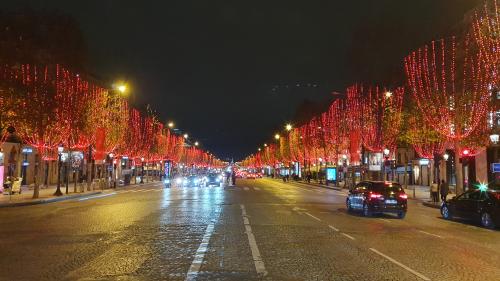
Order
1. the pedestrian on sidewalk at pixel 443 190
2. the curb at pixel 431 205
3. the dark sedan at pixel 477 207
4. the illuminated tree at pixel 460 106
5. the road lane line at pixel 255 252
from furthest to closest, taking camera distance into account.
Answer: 1. the illuminated tree at pixel 460 106
2. the pedestrian on sidewalk at pixel 443 190
3. the curb at pixel 431 205
4. the dark sedan at pixel 477 207
5. the road lane line at pixel 255 252

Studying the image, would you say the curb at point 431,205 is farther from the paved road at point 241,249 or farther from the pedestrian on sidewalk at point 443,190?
the paved road at point 241,249

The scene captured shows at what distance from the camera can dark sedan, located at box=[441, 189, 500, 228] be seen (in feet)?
68.8

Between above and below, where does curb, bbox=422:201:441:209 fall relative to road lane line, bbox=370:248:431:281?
above

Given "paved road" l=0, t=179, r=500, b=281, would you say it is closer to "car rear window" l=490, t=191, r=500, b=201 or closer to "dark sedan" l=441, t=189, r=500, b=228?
"dark sedan" l=441, t=189, r=500, b=228

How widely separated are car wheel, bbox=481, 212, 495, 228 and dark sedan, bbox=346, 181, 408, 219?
3.51 m

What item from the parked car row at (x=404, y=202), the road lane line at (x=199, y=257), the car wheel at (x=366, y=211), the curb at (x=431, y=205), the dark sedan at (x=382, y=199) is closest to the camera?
the road lane line at (x=199, y=257)

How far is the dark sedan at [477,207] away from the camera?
68.8 ft

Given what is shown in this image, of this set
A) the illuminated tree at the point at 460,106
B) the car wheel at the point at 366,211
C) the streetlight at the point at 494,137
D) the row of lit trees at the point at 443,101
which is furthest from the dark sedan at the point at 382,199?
the streetlight at the point at 494,137

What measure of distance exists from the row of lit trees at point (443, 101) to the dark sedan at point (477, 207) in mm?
10622

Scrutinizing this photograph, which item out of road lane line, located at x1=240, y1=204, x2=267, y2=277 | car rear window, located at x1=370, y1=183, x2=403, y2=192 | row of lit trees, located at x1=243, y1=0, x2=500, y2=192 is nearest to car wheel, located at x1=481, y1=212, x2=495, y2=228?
car rear window, located at x1=370, y1=183, x2=403, y2=192

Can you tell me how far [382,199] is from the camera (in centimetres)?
2417

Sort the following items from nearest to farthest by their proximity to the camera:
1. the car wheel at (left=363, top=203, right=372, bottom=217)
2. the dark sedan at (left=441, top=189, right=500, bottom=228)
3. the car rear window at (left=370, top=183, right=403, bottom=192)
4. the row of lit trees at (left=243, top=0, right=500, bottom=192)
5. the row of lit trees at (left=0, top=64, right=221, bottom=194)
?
the dark sedan at (left=441, top=189, right=500, bottom=228)
the car wheel at (left=363, top=203, right=372, bottom=217)
the car rear window at (left=370, top=183, right=403, bottom=192)
the row of lit trees at (left=243, top=0, right=500, bottom=192)
the row of lit trees at (left=0, top=64, right=221, bottom=194)

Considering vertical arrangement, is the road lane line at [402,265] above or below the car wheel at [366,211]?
below

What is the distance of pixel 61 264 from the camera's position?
436 inches
